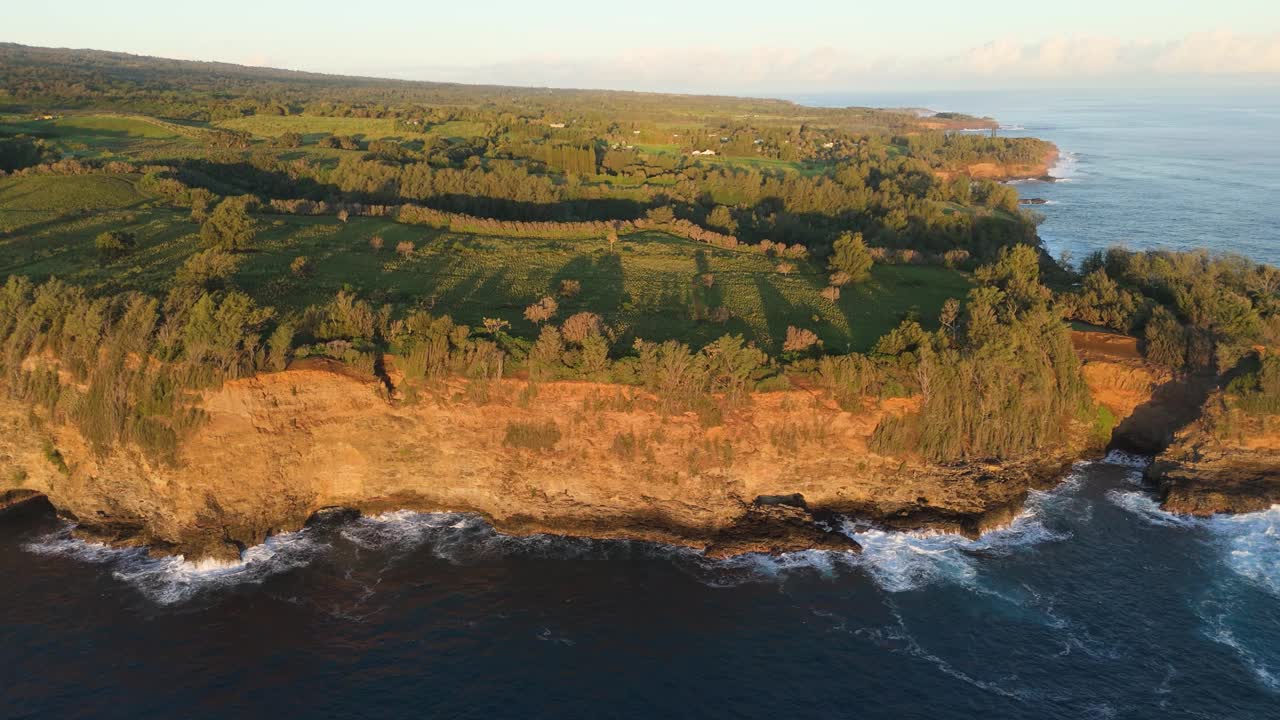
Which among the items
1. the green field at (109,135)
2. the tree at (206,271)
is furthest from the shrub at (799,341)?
the green field at (109,135)

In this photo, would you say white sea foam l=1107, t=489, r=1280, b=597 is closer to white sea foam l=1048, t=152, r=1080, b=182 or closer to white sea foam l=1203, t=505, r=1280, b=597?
white sea foam l=1203, t=505, r=1280, b=597

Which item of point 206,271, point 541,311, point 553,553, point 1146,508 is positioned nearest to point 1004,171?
point 1146,508

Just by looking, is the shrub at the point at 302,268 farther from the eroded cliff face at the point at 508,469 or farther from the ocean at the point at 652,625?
the ocean at the point at 652,625

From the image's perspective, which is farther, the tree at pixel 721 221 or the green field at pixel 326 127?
the green field at pixel 326 127

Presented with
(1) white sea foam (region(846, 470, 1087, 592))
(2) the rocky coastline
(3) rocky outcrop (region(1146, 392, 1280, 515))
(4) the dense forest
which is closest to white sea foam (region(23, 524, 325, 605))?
(2) the rocky coastline

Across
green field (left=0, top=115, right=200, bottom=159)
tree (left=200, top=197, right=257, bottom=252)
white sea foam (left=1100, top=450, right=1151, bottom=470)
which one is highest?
green field (left=0, top=115, right=200, bottom=159)

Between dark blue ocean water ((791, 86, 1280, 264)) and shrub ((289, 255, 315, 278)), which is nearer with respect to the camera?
shrub ((289, 255, 315, 278))

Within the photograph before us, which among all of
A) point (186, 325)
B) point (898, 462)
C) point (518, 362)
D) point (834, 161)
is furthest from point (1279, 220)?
point (186, 325)

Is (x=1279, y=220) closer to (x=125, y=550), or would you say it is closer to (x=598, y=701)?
(x=598, y=701)
